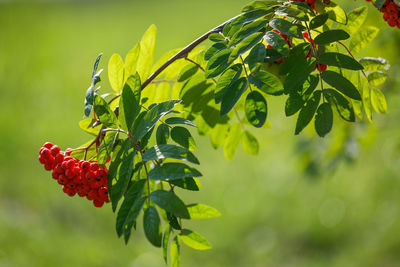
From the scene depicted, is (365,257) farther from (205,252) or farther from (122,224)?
(122,224)

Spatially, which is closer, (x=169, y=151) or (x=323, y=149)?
(x=169, y=151)

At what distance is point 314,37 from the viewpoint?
4.02ft

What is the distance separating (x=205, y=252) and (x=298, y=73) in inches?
102

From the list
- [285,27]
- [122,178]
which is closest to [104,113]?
[122,178]

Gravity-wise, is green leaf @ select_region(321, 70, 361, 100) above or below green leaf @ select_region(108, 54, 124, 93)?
below

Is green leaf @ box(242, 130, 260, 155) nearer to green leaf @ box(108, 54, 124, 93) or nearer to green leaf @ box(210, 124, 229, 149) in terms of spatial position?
green leaf @ box(210, 124, 229, 149)

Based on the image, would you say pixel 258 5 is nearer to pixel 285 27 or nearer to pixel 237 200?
pixel 285 27

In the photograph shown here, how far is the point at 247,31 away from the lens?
3.42ft

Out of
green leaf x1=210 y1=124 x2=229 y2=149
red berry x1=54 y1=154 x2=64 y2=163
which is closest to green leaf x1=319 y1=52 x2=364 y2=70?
green leaf x1=210 y1=124 x2=229 y2=149

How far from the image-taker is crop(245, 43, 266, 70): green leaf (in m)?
0.99

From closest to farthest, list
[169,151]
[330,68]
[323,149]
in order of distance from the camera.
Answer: [169,151]
[330,68]
[323,149]

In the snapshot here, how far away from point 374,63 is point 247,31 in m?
0.50

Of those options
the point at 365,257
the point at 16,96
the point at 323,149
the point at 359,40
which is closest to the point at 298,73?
the point at 359,40

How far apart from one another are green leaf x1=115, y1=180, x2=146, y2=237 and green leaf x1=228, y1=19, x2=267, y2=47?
0.39 meters
